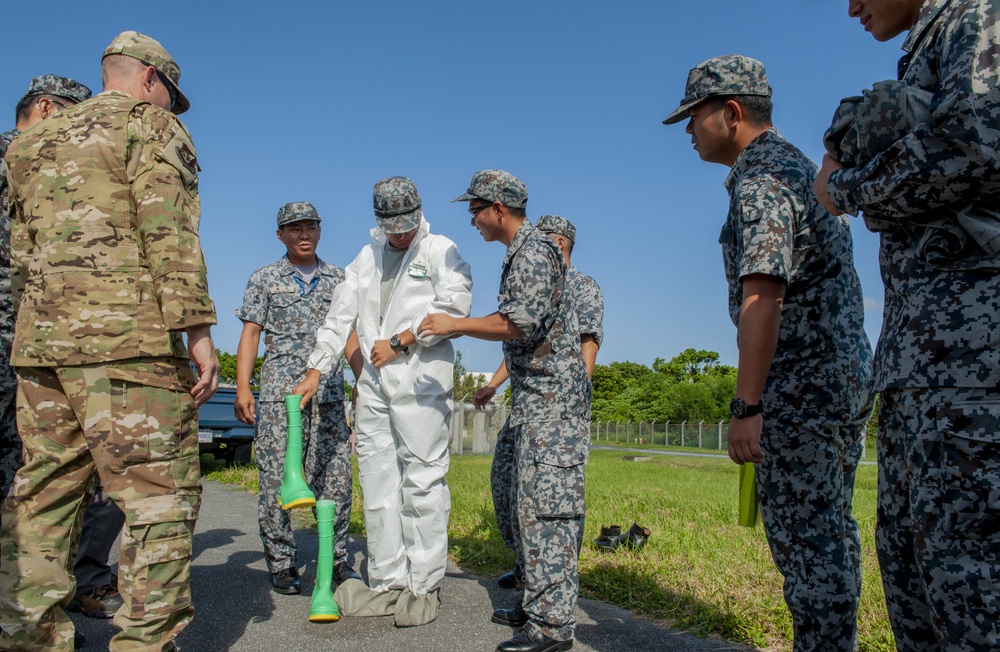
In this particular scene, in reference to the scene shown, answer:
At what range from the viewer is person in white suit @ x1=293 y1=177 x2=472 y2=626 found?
425 cm

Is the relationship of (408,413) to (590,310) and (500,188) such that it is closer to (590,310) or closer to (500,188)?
(500,188)

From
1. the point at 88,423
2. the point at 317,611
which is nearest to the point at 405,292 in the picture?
the point at 317,611

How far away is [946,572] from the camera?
5.99 ft

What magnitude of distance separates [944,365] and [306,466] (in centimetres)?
426

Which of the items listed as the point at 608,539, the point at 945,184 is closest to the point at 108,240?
the point at 945,184

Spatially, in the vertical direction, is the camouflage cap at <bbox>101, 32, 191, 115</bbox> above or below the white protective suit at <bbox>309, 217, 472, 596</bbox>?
above

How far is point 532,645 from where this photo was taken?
11.6 feet

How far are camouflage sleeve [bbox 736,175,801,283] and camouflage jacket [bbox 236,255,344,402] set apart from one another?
3364 mm

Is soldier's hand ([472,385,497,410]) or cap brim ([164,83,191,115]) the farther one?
soldier's hand ([472,385,497,410])

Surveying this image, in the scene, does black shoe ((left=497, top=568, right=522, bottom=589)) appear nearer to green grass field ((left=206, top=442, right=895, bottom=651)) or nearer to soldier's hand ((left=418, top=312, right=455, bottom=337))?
green grass field ((left=206, top=442, right=895, bottom=651))

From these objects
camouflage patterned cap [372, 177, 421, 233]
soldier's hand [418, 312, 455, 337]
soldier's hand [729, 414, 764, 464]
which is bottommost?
soldier's hand [729, 414, 764, 464]

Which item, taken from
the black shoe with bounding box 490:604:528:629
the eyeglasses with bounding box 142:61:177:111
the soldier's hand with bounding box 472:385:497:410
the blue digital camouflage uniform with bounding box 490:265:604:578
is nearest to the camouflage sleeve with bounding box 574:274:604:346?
the blue digital camouflage uniform with bounding box 490:265:604:578

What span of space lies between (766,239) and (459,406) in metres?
17.5

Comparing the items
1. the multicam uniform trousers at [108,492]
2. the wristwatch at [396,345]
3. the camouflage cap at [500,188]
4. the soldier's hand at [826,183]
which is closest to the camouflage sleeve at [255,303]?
the wristwatch at [396,345]
